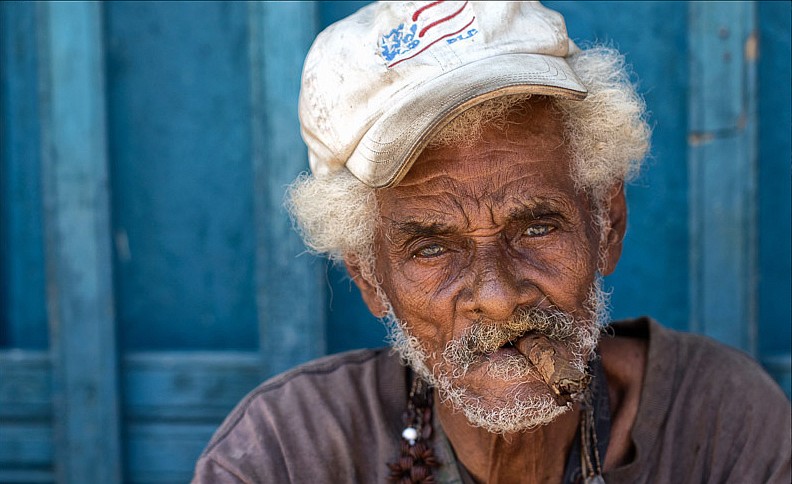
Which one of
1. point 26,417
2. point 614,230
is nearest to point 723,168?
point 614,230

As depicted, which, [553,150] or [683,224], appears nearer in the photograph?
[553,150]

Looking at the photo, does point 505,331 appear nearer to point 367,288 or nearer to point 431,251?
point 431,251

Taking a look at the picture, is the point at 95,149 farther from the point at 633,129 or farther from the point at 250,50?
the point at 633,129

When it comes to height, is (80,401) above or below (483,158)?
below

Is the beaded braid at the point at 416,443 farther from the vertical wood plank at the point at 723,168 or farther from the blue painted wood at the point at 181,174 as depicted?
the vertical wood plank at the point at 723,168

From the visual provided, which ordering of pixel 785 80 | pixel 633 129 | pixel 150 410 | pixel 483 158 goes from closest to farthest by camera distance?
pixel 483 158
pixel 633 129
pixel 785 80
pixel 150 410

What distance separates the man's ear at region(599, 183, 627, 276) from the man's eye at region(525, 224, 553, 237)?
0.24 meters

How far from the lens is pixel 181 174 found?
10.2 ft

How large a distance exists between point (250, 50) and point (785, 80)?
1.68 metres

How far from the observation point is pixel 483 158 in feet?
6.96

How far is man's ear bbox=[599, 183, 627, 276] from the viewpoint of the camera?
237cm

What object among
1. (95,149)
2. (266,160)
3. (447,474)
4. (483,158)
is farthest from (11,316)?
(483,158)

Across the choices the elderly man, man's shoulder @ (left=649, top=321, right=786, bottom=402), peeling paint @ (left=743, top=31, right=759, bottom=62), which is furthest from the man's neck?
peeling paint @ (left=743, top=31, right=759, bottom=62)

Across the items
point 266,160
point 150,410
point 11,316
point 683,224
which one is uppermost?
point 266,160
